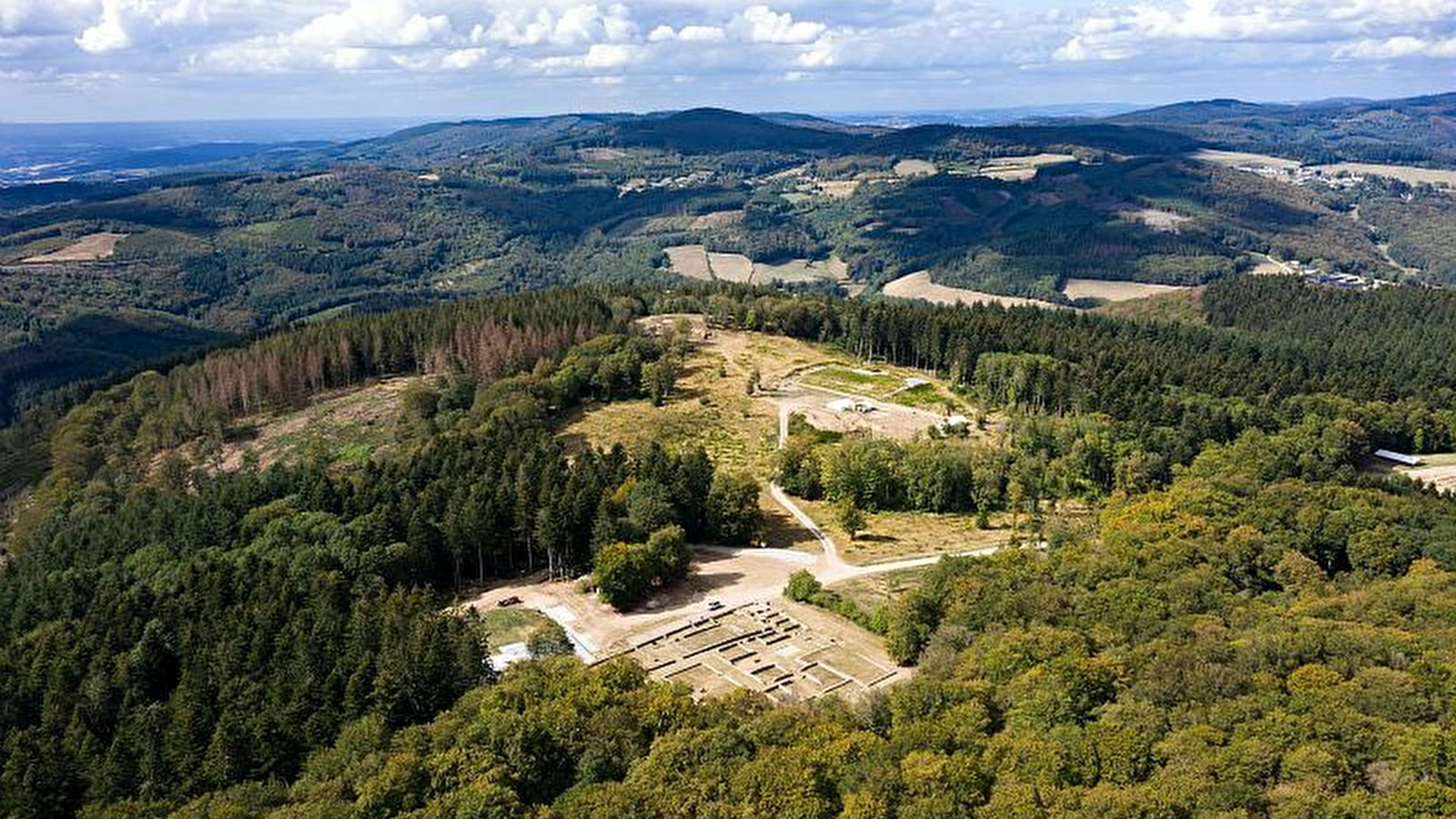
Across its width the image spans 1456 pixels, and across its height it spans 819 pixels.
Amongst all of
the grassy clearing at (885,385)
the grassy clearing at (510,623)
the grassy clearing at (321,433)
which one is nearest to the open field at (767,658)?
the grassy clearing at (510,623)

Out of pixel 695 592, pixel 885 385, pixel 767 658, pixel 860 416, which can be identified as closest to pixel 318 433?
pixel 695 592

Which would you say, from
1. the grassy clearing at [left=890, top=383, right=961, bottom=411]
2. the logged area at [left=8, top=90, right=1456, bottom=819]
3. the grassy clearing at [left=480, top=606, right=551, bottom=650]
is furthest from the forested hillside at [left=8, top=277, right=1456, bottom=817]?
the grassy clearing at [left=890, top=383, right=961, bottom=411]

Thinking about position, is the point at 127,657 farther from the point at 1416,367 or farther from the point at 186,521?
the point at 1416,367

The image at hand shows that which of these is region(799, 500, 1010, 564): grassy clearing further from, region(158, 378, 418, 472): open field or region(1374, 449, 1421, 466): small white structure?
region(1374, 449, 1421, 466): small white structure

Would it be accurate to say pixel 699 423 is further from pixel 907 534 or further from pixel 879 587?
pixel 879 587

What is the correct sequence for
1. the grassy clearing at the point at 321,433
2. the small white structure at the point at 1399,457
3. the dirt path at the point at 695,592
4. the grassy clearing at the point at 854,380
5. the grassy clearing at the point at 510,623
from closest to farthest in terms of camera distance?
the grassy clearing at the point at 510,623 → the dirt path at the point at 695,592 → the grassy clearing at the point at 321,433 → the small white structure at the point at 1399,457 → the grassy clearing at the point at 854,380

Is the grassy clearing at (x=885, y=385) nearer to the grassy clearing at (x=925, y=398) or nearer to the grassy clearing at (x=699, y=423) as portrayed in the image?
the grassy clearing at (x=925, y=398)

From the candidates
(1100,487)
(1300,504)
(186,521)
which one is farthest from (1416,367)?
(186,521)
